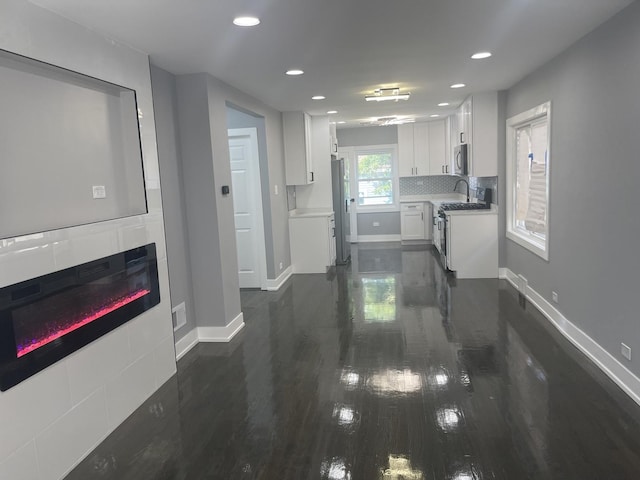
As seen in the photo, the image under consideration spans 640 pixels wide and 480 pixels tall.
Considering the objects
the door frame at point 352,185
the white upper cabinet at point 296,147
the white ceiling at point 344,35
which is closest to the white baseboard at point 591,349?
the white ceiling at point 344,35

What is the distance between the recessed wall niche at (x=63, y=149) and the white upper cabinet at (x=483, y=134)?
15.0 feet

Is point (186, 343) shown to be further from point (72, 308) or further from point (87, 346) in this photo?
point (72, 308)

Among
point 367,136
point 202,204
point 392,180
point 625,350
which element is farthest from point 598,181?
point 367,136

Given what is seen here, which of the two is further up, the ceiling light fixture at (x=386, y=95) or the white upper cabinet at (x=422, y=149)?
the ceiling light fixture at (x=386, y=95)

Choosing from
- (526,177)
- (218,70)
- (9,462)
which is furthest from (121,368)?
(526,177)

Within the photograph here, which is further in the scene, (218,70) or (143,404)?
(218,70)

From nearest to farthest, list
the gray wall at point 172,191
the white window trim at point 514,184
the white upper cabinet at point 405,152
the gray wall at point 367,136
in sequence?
1. the gray wall at point 172,191
2. the white window trim at point 514,184
3. the white upper cabinet at point 405,152
4. the gray wall at point 367,136

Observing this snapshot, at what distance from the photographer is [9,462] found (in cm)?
221

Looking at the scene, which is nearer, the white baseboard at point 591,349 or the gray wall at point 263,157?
the white baseboard at point 591,349

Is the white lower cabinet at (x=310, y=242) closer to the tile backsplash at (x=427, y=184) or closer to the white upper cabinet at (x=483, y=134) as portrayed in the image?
the white upper cabinet at (x=483, y=134)

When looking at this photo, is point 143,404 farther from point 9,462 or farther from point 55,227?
point 55,227

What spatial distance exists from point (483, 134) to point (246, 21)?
4398 mm

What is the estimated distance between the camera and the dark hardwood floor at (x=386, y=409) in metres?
2.52

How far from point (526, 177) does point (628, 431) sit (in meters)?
3.82
